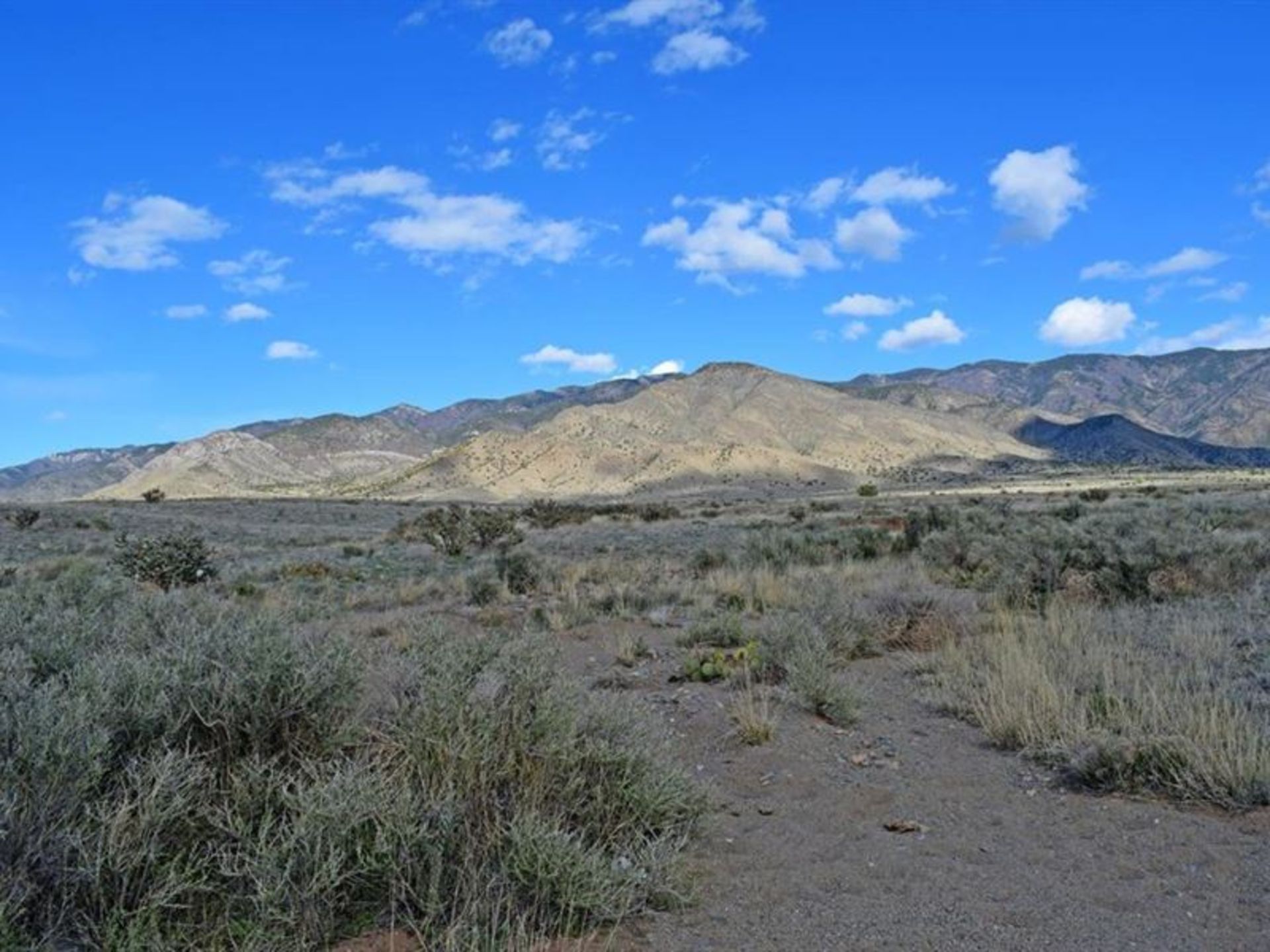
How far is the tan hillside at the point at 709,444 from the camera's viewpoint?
114 meters

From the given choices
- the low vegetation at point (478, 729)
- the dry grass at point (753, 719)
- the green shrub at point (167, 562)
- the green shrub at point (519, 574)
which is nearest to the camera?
the low vegetation at point (478, 729)

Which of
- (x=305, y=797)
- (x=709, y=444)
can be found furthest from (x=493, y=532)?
(x=709, y=444)

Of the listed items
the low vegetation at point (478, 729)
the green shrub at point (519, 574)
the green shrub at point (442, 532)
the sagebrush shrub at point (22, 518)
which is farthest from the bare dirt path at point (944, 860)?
the sagebrush shrub at point (22, 518)

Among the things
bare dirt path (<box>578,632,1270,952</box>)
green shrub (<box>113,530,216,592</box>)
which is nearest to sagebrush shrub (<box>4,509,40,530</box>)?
green shrub (<box>113,530,216,592</box>)

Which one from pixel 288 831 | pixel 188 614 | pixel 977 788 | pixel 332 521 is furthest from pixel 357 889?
pixel 332 521

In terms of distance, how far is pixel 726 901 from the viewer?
15.6 ft

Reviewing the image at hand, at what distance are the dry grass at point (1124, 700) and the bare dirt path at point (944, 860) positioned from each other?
0.23 metres

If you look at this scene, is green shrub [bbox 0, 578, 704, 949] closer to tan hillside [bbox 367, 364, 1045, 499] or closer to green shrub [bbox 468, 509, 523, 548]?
green shrub [bbox 468, 509, 523, 548]

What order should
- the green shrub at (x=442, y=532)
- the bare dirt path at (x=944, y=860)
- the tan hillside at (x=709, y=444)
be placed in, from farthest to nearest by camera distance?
the tan hillside at (x=709, y=444) < the green shrub at (x=442, y=532) < the bare dirt path at (x=944, y=860)

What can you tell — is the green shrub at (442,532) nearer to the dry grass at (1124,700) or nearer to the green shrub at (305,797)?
the dry grass at (1124,700)

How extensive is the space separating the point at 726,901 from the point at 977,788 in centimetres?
251

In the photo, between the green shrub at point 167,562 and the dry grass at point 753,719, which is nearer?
the dry grass at point 753,719

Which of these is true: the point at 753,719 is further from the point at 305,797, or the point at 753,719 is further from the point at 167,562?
the point at 167,562

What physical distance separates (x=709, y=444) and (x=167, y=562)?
106979 mm
